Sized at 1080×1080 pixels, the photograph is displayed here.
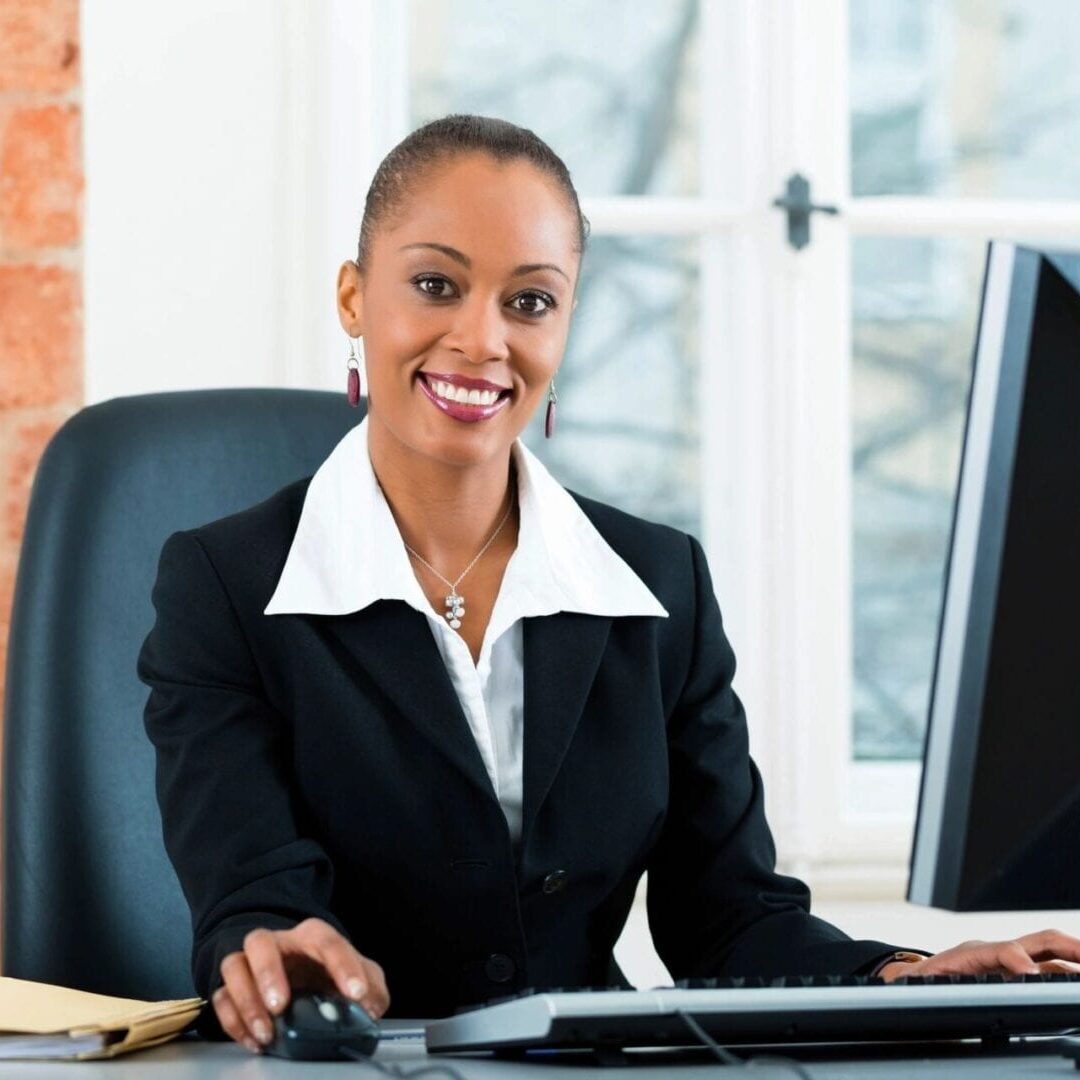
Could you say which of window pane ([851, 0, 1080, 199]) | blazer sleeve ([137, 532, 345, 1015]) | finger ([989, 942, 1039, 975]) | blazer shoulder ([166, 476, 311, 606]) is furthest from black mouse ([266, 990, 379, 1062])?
window pane ([851, 0, 1080, 199])

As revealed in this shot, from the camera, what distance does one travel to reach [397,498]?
147 centimetres

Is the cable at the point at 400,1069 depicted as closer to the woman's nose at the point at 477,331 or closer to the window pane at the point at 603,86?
the woman's nose at the point at 477,331

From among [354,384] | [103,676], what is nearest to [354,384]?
[354,384]

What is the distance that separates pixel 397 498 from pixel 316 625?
0.54ft

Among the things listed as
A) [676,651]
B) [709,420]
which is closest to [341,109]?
[709,420]

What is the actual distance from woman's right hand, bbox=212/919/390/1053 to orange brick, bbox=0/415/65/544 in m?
1.15

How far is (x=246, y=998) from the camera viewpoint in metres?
0.98

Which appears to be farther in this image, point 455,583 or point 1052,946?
point 455,583

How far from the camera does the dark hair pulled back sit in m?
1.41

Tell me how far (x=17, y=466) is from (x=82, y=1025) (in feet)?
4.03

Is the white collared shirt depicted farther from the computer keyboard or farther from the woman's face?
the computer keyboard

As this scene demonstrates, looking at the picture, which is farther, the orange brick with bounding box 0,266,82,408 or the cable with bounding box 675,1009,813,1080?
the orange brick with bounding box 0,266,82,408

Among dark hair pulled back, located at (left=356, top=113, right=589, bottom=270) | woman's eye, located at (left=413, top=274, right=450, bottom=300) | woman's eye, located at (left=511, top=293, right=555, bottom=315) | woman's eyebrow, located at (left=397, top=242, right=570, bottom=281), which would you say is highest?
dark hair pulled back, located at (left=356, top=113, right=589, bottom=270)

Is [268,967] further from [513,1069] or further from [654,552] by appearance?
[654,552]
